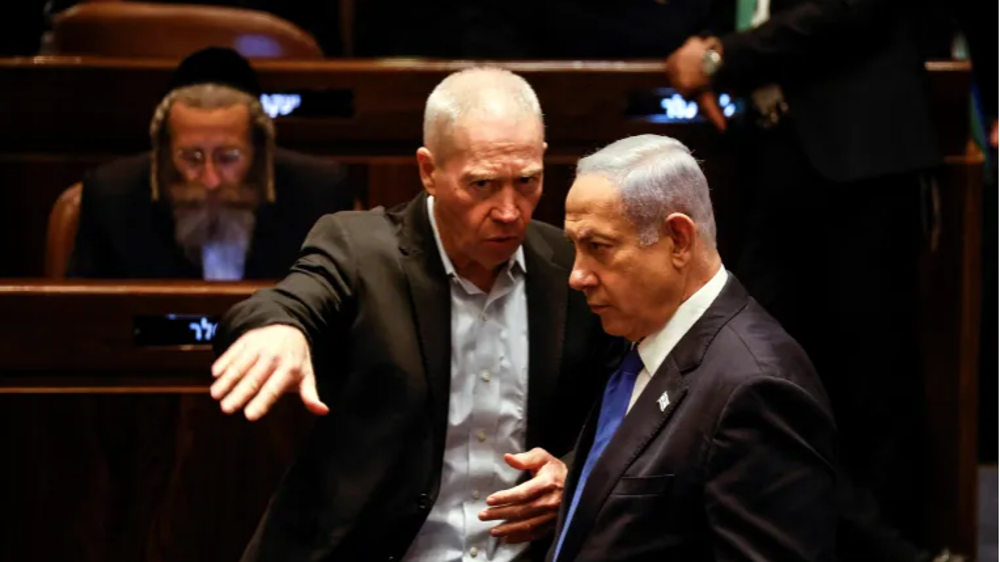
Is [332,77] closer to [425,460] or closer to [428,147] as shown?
[428,147]

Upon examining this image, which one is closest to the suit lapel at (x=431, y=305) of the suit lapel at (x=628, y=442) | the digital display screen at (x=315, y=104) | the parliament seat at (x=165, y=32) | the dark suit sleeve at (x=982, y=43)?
the suit lapel at (x=628, y=442)

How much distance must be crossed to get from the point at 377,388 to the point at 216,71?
1.17m

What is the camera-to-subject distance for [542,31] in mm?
3439

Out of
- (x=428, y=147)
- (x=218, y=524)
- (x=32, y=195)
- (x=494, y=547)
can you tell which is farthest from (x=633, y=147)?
(x=32, y=195)

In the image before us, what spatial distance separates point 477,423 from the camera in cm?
182

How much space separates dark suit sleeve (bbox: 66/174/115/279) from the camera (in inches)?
106

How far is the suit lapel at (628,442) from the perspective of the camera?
1.46m

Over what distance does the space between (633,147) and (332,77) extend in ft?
4.86

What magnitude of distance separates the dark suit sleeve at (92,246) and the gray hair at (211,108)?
4.6 inches

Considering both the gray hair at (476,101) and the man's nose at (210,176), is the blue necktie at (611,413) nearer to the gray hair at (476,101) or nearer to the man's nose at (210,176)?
the gray hair at (476,101)

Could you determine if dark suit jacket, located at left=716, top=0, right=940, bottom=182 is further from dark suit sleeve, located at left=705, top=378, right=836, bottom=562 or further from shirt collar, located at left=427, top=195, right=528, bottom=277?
dark suit sleeve, located at left=705, top=378, right=836, bottom=562

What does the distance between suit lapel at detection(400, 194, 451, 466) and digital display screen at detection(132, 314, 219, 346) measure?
0.36m

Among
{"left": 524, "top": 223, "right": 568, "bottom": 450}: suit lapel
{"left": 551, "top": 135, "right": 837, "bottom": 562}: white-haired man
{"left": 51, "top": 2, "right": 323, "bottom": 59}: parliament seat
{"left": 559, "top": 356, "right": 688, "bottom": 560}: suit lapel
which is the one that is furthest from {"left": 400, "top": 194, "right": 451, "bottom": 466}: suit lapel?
{"left": 51, "top": 2, "right": 323, "bottom": 59}: parliament seat

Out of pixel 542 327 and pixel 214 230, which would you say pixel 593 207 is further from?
pixel 214 230
